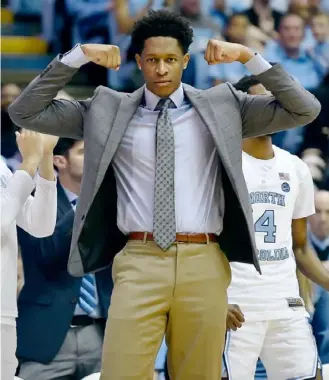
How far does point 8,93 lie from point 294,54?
1.99 meters

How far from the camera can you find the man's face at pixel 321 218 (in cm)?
568

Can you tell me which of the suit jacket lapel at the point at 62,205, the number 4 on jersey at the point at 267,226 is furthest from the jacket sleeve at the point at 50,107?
the suit jacket lapel at the point at 62,205

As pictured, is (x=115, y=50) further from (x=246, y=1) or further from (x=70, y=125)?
(x=246, y=1)

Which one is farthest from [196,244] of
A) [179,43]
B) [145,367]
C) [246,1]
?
[246,1]

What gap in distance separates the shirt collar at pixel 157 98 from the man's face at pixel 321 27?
346cm

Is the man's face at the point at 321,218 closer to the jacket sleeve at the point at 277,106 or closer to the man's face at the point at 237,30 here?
the man's face at the point at 237,30

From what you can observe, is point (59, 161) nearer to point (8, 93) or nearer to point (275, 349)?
point (8, 93)

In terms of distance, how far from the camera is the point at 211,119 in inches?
129

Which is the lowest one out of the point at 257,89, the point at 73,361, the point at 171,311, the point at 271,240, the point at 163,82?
the point at 73,361

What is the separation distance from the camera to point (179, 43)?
3340 mm

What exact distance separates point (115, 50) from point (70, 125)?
310 mm

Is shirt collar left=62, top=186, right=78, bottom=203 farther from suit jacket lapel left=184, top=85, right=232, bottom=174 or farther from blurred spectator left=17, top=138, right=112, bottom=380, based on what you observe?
suit jacket lapel left=184, top=85, right=232, bottom=174

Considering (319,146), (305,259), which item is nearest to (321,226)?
(319,146)

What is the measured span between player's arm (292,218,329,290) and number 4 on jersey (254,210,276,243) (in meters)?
0.26
